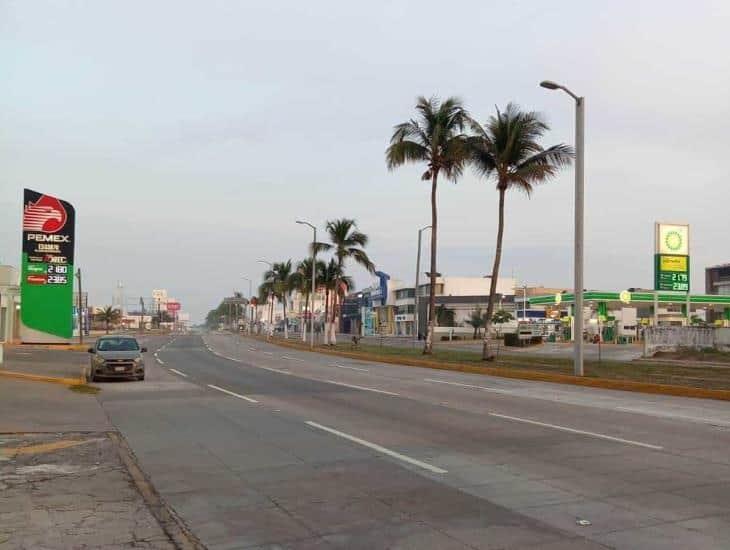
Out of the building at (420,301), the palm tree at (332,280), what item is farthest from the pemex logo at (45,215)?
the building at (420,301)

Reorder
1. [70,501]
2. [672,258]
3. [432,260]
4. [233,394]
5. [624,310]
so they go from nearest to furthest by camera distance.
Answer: [70,501]
[233,394]
[432,260]
[672,258]
[624,310]

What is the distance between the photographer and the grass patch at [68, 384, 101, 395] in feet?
67.5

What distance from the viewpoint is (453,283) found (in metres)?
118

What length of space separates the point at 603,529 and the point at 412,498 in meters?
2.04

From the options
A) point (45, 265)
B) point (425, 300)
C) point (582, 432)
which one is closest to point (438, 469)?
point (582, 432)

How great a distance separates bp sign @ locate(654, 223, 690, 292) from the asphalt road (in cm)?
2388

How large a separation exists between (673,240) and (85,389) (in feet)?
107

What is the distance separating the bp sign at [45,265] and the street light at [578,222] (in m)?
36.8

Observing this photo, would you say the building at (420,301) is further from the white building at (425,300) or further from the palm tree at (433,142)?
the palm tree at (433,142)

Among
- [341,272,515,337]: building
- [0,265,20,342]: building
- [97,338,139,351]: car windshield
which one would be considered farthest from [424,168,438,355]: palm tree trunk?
[341,272,515,337]: building

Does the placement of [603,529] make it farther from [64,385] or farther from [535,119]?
[535,119]

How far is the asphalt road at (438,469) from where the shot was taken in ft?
22.2

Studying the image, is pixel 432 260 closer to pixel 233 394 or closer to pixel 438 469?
pixel 233 394

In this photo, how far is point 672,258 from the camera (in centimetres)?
4162
